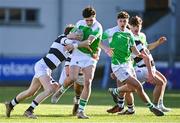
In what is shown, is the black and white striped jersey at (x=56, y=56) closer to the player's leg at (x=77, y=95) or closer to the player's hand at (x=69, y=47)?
the player's hand at (x=69, y=47)

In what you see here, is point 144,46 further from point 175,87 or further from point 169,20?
point 169,20

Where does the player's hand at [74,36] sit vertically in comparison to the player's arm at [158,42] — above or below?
above

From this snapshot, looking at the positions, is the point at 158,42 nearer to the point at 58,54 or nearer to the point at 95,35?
the point at 95,35

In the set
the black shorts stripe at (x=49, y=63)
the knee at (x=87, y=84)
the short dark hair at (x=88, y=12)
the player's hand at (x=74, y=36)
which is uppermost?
the short dark hair at (x=88, y=12)

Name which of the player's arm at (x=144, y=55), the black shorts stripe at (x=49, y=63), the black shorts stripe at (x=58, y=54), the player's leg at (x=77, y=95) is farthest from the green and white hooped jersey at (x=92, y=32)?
the player's leg at (x=77, y=95)

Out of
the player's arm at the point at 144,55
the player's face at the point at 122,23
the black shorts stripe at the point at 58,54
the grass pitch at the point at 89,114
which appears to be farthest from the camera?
the player's arm at the point at 144,55

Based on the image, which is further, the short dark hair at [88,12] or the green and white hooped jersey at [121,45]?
the green and white hooped jersey at [121,45]

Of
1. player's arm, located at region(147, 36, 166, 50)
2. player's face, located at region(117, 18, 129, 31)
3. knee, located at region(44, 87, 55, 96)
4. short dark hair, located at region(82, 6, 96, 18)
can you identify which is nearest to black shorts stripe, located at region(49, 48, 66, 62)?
knee, located at region(44, 87, 55, 96)

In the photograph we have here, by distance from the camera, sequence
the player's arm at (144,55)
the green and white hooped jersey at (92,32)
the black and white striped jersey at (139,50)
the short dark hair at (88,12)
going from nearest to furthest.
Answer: the short dark hair at (88,12) < the green and white hooped jersey at (92,32) < the player's arm at (144,55) < the black and white striped jersey at (139,50)

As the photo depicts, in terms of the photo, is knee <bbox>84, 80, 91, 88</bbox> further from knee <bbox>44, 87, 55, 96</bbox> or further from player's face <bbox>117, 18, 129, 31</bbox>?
player's face <bbox>117, 18, 129, 31</bbox>

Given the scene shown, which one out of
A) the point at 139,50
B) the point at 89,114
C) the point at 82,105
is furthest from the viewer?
the point at 89,114

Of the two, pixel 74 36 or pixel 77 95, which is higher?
pixel 74 36

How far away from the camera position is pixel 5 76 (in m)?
34.4

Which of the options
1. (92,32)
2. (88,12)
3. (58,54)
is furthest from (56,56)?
(88,12)
